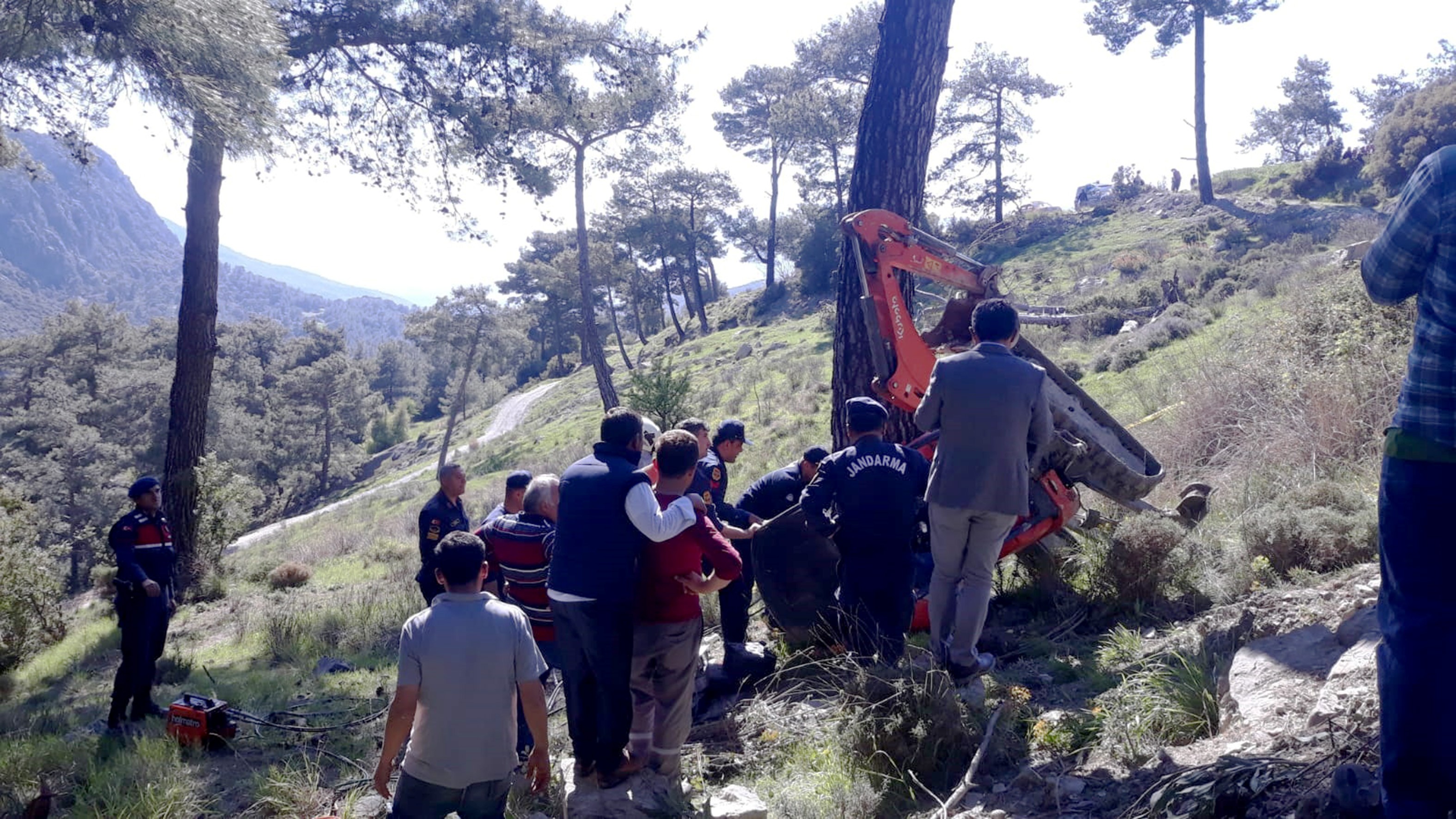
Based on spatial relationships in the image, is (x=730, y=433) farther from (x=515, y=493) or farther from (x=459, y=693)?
(x=459, y=693)

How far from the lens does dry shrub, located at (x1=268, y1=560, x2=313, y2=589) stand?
14.8 metres

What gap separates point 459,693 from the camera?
3449 mm

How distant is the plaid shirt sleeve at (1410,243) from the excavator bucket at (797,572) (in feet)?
11.4

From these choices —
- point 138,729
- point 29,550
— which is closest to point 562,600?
point 138,729

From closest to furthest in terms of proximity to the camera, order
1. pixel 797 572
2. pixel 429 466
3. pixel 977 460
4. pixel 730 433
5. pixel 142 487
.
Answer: pixel 977 460 → pixel 797 572 → pixel 730 433 → pixel 142 487 → pixel 429 466

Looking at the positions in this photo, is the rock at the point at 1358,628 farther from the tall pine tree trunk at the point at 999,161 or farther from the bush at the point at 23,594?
the tall pine tree trunk at the point at 999,161

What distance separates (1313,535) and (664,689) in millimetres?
4131

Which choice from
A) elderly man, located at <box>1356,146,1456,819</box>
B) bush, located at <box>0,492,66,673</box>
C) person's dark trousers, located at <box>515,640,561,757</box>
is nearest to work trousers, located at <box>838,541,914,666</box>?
person's dark trousers, located at <box>515,640,561,757</box>

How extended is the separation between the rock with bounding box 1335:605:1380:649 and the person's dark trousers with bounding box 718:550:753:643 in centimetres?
329

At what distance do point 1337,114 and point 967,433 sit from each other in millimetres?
64132

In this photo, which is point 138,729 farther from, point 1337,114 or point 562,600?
point 1337,114

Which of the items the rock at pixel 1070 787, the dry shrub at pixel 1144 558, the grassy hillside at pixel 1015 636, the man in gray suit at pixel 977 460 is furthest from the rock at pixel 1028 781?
the dry shrub at pixel 1144 558

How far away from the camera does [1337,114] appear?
55.5 meters

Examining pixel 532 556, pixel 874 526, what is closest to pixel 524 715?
pixel 532 556
